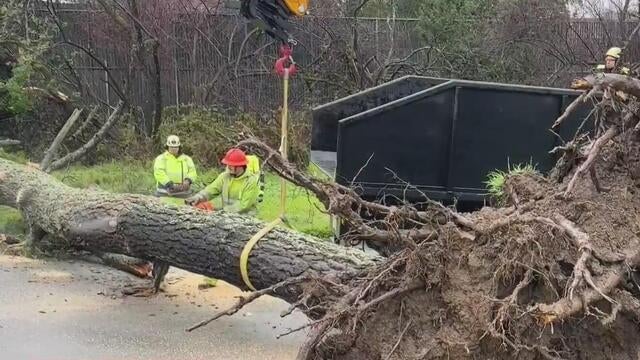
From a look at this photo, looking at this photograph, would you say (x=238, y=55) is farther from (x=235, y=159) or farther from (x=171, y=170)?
(x=235, y=159)

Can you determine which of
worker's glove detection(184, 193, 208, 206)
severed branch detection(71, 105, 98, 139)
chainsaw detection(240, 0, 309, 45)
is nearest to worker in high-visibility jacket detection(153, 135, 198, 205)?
worker's glove detection(184, 193, 208, 206)

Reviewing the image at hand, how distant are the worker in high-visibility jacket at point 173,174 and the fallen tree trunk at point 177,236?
100 cm

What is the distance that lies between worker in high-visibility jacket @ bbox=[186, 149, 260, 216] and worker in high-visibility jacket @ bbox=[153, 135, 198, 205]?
2.77 feet

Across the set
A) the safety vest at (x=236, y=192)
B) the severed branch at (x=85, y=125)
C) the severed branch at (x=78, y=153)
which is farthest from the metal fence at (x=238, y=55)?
the safety vest at (x=236, y=192)

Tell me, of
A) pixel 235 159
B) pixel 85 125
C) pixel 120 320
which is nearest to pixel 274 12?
pixel 235 159

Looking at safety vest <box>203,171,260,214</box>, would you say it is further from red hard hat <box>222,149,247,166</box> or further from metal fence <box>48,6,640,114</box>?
metal fence <box>48,6,640,114</box>

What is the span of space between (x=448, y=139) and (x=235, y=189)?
6.89 feet

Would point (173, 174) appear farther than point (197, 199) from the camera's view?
Yes

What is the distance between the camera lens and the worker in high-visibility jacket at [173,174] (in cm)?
795

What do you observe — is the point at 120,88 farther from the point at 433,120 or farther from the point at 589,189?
the point at 589,189

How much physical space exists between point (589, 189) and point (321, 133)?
506cm

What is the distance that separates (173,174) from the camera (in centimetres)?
812

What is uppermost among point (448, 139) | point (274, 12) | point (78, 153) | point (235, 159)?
point (274, 12)

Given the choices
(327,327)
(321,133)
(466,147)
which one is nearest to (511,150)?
(466,147)
